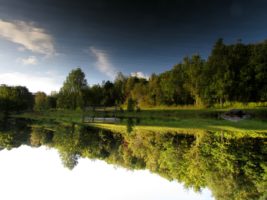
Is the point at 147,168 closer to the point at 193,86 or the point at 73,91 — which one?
the point at 193,86

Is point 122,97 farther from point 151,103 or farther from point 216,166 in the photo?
point 216,166

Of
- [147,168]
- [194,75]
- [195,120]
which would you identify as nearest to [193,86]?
[194,75]

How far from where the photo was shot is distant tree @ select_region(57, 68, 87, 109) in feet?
311

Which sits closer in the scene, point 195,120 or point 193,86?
point 195,120

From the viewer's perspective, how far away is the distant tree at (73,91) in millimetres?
94863

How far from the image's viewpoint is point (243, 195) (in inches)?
420

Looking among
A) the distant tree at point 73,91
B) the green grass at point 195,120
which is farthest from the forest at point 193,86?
the green grass at point 195,120

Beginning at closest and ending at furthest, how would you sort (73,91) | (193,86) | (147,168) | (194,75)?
(147,168) < (194,75) < (193,86) < (73,91)

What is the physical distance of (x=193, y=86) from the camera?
256 ft

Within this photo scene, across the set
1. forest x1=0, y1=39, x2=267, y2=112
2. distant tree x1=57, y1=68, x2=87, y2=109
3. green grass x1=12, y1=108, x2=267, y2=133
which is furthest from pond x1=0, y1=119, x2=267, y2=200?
distant tree x1=57, y1=68, x2=87, y2=109

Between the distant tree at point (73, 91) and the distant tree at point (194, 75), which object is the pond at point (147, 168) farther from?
the distant tree at point (73, 91)

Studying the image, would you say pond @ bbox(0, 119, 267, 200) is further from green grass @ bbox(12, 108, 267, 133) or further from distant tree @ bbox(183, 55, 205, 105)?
distant tree @ bbox(183, 55, 205, 105)

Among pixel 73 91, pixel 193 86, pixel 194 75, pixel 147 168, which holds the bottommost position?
pixel 147 168

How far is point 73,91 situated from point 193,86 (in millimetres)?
46976
